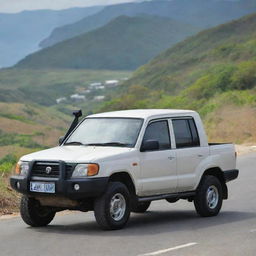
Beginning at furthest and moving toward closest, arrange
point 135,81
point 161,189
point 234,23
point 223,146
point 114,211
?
point 234,23 < point 135,81 < point 223,146 < point 161,189 < point 114,211

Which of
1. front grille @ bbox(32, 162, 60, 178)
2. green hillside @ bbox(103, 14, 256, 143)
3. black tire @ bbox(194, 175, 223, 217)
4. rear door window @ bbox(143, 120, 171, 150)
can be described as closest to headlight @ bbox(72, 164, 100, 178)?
front grille @ bbox(32, 162, 60, 178)

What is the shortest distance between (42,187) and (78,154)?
25.7 inches

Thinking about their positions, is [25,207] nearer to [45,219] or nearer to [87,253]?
[45,219]

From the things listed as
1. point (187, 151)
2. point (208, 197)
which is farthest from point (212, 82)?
point (187, 151)

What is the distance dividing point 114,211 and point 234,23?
5964 inches

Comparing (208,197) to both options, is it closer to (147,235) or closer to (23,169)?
(147,235)

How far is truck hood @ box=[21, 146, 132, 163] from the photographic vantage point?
440 inches

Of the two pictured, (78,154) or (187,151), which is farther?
(187,151)

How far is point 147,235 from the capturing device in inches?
432

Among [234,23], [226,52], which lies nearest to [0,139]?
[226,52]

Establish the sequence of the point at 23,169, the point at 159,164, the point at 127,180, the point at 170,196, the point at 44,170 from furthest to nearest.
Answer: the point at 170,196
the point at 159,164
the point at 127,180
the point at 23,169
the point at 44,170

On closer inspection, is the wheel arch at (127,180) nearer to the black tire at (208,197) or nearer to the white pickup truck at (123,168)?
the white pickup truck at (123,168)

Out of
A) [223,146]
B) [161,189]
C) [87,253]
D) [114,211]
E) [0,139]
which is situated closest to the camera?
[87,253]

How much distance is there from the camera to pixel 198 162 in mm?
12891
